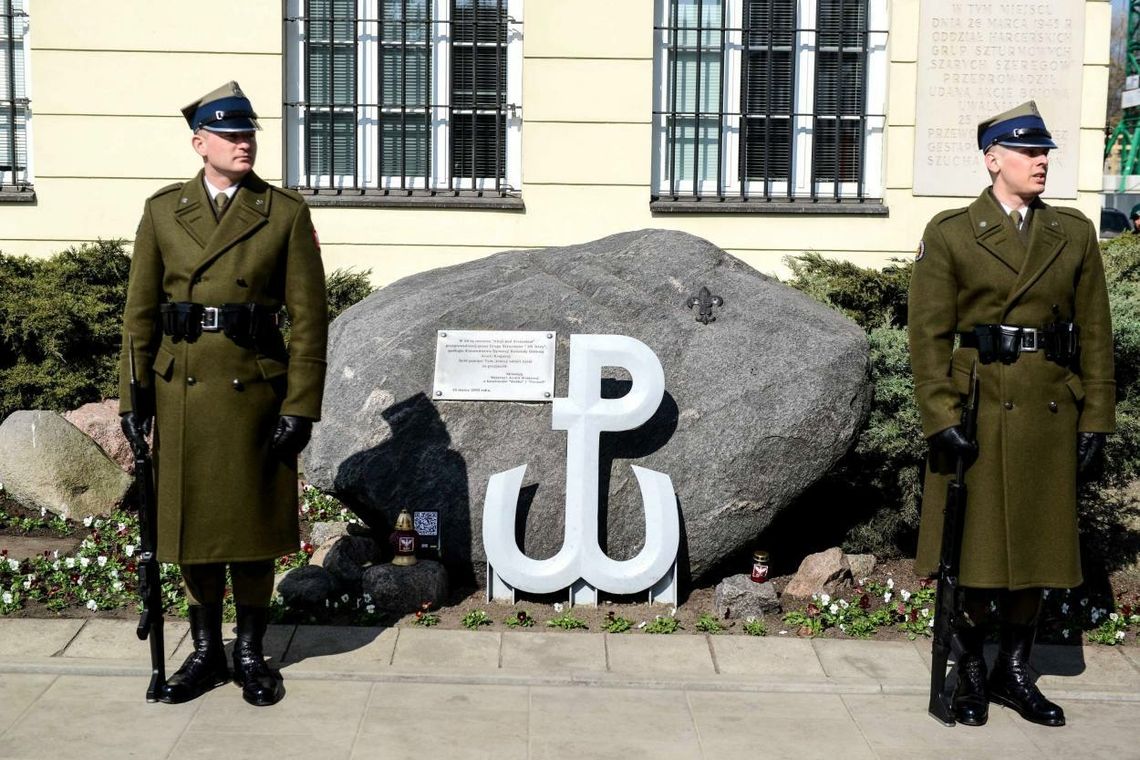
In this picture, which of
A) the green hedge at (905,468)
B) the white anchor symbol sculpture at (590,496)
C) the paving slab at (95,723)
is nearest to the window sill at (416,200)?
the green hedge at (905,468)

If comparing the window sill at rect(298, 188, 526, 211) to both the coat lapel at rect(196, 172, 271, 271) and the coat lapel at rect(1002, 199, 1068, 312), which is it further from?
the coat lapel at rect(1002, 199, 1068, 312)

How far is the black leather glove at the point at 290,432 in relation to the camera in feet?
17.1

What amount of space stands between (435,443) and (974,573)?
246 cm

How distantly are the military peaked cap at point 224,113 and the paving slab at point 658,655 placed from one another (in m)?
2.54

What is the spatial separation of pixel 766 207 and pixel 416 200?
2563 mm

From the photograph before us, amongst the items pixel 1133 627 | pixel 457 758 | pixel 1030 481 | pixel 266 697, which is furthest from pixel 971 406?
pixel 266 697

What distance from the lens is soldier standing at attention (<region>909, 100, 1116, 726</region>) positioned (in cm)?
518

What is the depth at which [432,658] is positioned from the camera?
5.71 meters

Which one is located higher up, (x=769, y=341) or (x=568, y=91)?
(x=568, y=91)

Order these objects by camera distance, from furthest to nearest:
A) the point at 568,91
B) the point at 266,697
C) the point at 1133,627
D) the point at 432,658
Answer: the point at 568,91, the point at 1133,627, the point at 432,658, the point at 266,697

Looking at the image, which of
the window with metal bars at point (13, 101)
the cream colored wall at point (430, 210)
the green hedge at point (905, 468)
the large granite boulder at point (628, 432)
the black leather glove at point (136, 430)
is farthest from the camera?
the window with metal bars at point (13, 101)

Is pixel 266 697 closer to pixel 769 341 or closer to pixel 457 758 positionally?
pixel 457 758

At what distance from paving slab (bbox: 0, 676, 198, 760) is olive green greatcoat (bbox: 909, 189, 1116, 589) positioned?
2911mm

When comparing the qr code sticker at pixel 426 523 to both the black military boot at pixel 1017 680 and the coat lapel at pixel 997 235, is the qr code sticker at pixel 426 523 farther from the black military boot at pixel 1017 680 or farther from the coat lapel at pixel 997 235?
the coat lapel at pixel 997 235
